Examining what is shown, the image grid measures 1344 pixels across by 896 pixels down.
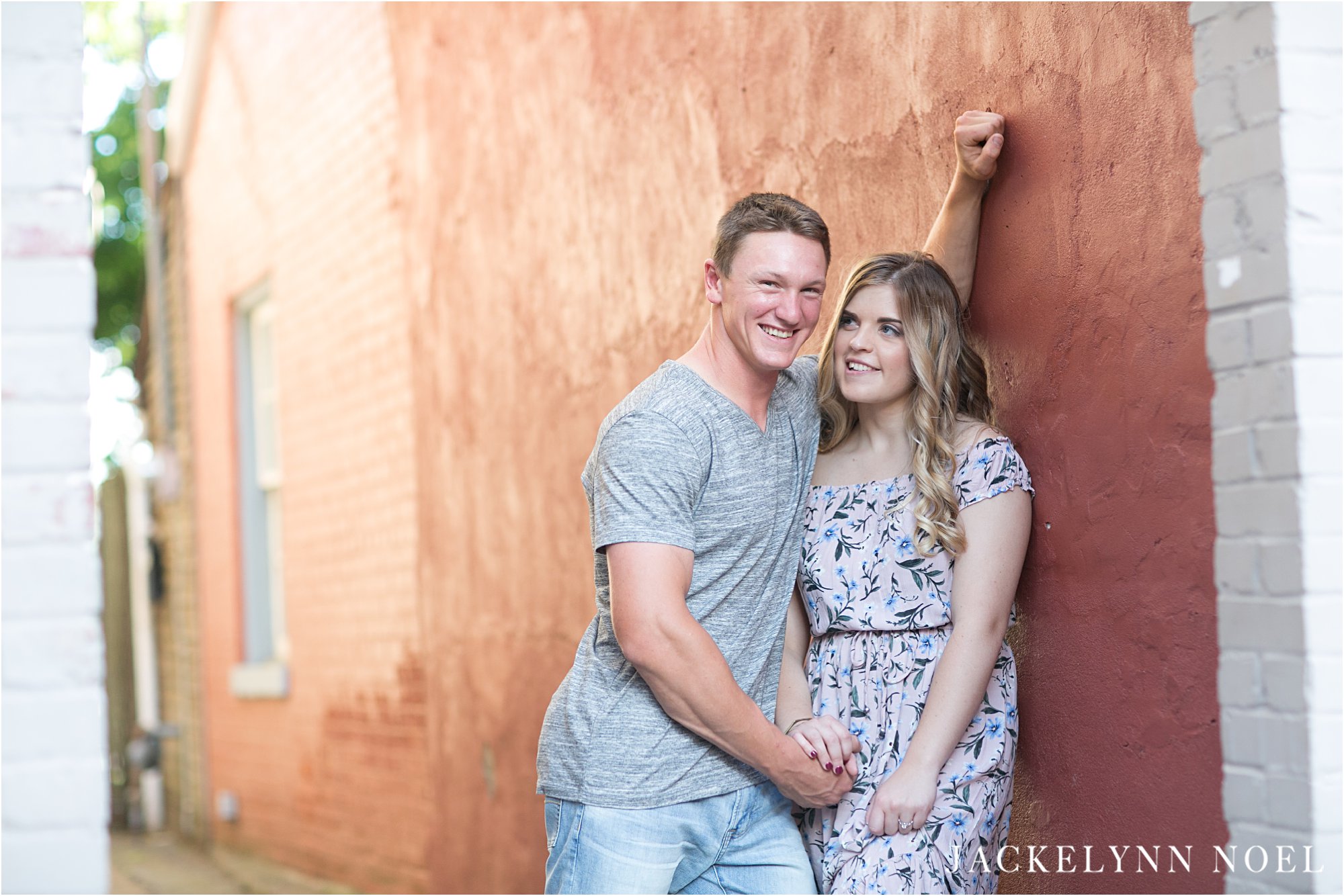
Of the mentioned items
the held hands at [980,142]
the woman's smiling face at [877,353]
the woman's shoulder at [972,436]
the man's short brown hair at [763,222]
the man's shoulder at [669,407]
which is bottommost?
the woman's shoulder at [972,436]

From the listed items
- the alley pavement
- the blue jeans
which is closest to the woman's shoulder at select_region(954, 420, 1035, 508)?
the blue jeans

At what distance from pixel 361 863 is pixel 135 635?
512 centimetres

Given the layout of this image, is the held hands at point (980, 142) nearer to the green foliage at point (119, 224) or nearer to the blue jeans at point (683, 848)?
the blue jeans at point (683, 848)

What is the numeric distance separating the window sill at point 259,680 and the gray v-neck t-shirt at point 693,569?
563 centimetres

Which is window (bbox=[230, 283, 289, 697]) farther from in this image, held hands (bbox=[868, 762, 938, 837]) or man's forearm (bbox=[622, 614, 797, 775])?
held hands (bbox=[868, 762, 938, 837])

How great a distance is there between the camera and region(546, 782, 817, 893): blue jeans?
9.73ft

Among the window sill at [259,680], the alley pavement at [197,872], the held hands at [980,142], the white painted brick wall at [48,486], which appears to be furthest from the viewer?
the window sill at [259,680]

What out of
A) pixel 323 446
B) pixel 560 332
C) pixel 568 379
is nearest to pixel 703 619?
pixel 568 379

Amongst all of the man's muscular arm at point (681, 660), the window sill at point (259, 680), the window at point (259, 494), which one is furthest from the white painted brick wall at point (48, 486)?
the window at point (259, 494)

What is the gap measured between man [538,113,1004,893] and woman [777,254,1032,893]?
0.29ft

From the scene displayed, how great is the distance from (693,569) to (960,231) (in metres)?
1.08

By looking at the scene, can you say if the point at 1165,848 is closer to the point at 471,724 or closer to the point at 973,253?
the point at 973,253

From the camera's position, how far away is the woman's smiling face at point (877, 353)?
10.3ft

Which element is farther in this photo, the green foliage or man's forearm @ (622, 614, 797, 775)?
the green foliage
